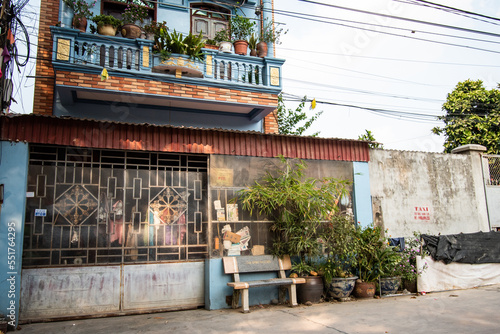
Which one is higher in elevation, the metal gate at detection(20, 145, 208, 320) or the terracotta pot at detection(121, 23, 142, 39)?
the terracotta pot at detection(121, 23, 142, 39)

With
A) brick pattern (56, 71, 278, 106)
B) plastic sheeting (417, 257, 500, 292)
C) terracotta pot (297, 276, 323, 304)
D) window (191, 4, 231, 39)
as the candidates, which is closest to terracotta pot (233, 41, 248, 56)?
window (191, 4, 231, 39)

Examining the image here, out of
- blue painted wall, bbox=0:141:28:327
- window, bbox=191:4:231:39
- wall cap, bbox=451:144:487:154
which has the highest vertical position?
window, bbox=191:4:231:39

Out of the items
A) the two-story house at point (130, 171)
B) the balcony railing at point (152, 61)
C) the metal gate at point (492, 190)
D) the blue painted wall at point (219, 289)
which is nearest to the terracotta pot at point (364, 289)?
the two-story house at point (130, 171)

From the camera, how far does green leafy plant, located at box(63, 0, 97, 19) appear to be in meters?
9.45

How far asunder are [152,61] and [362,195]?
6.26 m

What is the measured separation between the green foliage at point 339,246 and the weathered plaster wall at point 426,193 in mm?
1565

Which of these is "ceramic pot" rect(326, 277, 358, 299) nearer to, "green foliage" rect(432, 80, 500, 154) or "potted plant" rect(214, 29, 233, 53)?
"potted plant" rect(214, 29, 233, 53)

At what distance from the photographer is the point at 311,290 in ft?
26.5

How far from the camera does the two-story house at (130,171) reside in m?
7.09

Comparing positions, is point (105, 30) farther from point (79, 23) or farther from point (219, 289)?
point (219, 289)

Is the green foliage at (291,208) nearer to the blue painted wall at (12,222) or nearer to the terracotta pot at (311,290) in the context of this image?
the terracotta pot at (311,290)

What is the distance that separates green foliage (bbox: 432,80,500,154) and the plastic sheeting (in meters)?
9.89

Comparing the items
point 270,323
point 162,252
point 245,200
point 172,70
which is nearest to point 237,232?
point 245,200

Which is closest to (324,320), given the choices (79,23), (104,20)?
(104,20)
